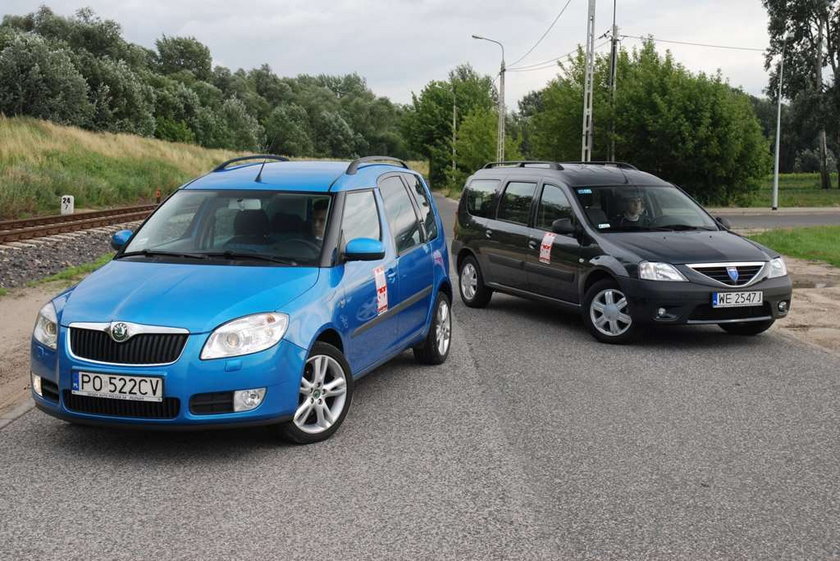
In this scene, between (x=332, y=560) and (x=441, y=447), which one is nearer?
(x=332, y=560)

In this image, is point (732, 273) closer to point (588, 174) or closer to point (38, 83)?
point (588, 174)

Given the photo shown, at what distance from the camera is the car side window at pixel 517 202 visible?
35.7 feet

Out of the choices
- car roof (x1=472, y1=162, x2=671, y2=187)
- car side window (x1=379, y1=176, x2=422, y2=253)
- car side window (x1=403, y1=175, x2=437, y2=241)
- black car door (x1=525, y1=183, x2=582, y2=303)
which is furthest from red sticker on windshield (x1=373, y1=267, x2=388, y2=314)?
car roof (x1=472, y1=162, x2=671, y2=187)

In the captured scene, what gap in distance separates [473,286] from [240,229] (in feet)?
18.3

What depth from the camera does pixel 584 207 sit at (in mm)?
10000

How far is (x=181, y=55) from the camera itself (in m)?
120

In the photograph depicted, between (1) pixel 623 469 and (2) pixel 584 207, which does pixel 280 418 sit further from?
(2) pixel 584 207

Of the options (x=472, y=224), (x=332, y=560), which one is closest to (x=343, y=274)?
(x=332, y=560)

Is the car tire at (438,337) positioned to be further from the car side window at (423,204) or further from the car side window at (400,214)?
the car side window at (400,214)

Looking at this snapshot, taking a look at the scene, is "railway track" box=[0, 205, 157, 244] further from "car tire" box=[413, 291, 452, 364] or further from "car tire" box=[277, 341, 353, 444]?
"car tire" box=[277, 341, 353, 444]

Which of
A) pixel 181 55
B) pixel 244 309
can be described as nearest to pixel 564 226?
pixel 244 309

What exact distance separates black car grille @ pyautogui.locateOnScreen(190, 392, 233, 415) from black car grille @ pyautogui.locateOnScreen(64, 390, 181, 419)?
3.5 inches

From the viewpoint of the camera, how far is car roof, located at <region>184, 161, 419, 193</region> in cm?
663

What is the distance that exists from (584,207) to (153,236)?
497cm
